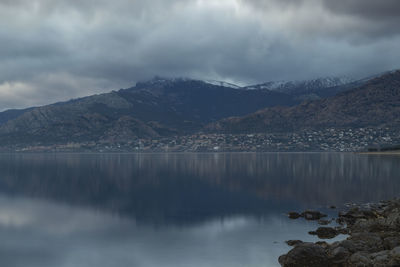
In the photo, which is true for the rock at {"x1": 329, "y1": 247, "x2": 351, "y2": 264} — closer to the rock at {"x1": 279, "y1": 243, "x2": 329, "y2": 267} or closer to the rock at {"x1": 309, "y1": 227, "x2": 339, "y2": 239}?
the rock at {"x1": 279, "y1": 243, "x2": 329, "y2": 267}

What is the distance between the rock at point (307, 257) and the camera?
29250 millimetres

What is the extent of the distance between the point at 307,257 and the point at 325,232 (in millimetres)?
12748

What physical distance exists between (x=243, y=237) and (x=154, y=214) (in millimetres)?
20371

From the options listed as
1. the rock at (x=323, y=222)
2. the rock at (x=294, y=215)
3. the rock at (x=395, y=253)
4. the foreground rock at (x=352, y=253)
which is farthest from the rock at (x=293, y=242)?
the rock at (x=294, y=215)

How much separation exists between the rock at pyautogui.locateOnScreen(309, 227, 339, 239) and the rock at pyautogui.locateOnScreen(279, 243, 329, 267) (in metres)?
10.2

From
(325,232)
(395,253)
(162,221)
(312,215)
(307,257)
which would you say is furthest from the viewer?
(162,221)

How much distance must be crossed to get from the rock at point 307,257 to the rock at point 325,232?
1020cm

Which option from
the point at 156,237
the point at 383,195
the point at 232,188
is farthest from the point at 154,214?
the point at 383,195

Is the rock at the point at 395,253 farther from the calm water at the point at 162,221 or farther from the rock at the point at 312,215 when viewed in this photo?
the rock at the point at 312,215

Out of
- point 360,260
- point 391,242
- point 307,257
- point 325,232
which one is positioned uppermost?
point 391,242

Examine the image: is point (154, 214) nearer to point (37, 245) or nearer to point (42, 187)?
point (37, 245)

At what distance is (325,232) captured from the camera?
41438 millimetres

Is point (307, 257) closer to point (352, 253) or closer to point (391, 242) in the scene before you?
point (352, 253)

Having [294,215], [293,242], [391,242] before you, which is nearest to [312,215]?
[294,215]
